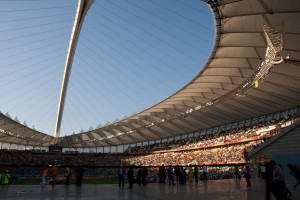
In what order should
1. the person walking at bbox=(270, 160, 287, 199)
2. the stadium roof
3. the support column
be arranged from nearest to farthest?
the person walking at bbox=(270, 160, 287, 199) → the stadium roof → the support column

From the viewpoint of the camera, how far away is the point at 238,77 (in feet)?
107

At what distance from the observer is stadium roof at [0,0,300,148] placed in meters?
18.9

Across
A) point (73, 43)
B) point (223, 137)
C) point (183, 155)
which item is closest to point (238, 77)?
point (223, 137)

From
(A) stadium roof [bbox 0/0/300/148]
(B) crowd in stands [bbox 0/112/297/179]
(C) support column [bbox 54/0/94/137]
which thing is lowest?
(B) crowd in stands [bbox 0/112/297/179]

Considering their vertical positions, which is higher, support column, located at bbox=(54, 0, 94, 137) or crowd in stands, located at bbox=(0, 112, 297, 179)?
support column, located at bbox=(54, 0, 94, 137)

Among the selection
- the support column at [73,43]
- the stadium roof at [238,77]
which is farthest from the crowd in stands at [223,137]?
the support column at [73,43]

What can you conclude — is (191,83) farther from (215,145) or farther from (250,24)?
(215,145)

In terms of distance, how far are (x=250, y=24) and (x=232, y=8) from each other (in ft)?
9.63

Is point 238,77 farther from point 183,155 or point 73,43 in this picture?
point 183,155

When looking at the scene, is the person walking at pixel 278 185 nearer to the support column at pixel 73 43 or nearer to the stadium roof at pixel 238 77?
the stadium roof at pixel 238 77

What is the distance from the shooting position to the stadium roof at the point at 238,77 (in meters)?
18.9

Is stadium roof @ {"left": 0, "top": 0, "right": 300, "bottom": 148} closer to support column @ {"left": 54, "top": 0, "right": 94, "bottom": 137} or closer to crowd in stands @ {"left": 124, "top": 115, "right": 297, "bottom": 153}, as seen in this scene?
crowd in stands @ {"left": 124, "top": 115, "right": 297, "bottom": 153}

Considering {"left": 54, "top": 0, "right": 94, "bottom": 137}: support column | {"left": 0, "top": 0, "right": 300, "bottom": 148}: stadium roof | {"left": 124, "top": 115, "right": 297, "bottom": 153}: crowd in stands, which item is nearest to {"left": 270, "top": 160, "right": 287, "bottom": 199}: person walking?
{"left": 0, "top": 0, "right": 300, "bottom": 148}: stadium roof

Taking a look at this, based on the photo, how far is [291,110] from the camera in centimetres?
4034
